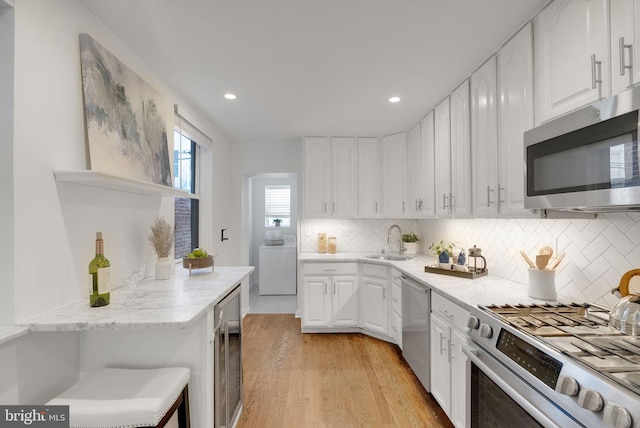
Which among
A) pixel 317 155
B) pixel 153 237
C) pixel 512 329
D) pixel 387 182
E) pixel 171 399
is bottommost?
pixel 171 399

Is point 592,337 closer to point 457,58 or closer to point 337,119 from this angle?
point 457,58

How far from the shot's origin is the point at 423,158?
133 inches

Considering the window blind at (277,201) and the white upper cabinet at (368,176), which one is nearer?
the white upper cabinet at (368,176)

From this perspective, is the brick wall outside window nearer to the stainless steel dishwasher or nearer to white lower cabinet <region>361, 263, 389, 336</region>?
white lower cabinet <region>361, 263, 389, 336</region>

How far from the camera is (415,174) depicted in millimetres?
3613

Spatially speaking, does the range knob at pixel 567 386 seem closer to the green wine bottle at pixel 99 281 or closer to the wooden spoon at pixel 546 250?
the wooden spoon at pixel 546 250

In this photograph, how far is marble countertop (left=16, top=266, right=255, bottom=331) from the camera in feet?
4.08

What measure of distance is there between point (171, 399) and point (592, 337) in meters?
1.66

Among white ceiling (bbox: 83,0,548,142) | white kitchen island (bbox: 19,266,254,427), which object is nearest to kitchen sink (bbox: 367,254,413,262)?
white ceiling (bbox: 83,0,548,142)

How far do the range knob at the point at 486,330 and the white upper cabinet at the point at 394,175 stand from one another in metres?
2.41

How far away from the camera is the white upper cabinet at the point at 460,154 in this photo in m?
2.42

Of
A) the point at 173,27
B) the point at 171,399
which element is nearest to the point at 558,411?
the point at 171,399

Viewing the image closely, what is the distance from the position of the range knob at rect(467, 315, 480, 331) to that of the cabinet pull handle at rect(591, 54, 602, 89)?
3.84 feet

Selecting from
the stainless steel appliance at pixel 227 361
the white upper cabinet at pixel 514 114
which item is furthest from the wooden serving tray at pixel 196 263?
the white upper cabinet at pixel 514 114
